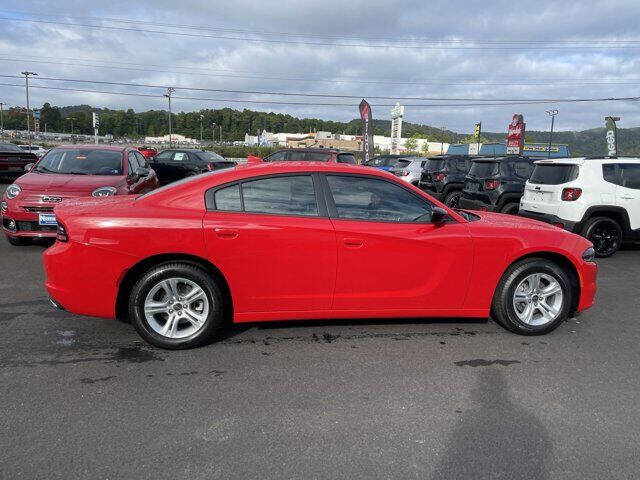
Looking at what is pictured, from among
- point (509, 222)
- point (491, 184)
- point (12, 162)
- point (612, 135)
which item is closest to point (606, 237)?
point (491, 184)

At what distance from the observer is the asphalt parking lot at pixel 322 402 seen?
2.56 metres

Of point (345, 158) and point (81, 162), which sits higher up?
point (345, 158)

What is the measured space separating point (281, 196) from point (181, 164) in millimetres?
16414

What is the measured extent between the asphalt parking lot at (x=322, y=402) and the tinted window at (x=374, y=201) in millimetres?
1074

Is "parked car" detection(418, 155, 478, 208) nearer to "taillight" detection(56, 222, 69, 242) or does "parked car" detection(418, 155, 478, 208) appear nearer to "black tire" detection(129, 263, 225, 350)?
"black tire" detection(129, 263, 225, 350)

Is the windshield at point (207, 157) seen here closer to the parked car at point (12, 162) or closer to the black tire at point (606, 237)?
the parked car at point (12, 162)

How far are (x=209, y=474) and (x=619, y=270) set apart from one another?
7.03 meters

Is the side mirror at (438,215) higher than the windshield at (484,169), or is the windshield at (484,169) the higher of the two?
the windshield at (484,169)

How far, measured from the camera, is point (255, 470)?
8.16ft

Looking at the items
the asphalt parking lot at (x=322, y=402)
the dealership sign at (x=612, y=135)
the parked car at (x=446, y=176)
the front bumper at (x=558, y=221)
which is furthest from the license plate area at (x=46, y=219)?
the dealership sign at (x=612, y=135)

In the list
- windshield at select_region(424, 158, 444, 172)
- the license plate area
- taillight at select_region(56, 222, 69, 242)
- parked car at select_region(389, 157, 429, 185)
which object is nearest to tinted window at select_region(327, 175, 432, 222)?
taillight at select_region(56, 222, 69, 242)

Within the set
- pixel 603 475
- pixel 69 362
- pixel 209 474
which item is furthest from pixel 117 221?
pixel 603 475

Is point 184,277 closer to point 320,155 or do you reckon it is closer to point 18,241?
point 18,241

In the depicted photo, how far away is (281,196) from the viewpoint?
406 cm
